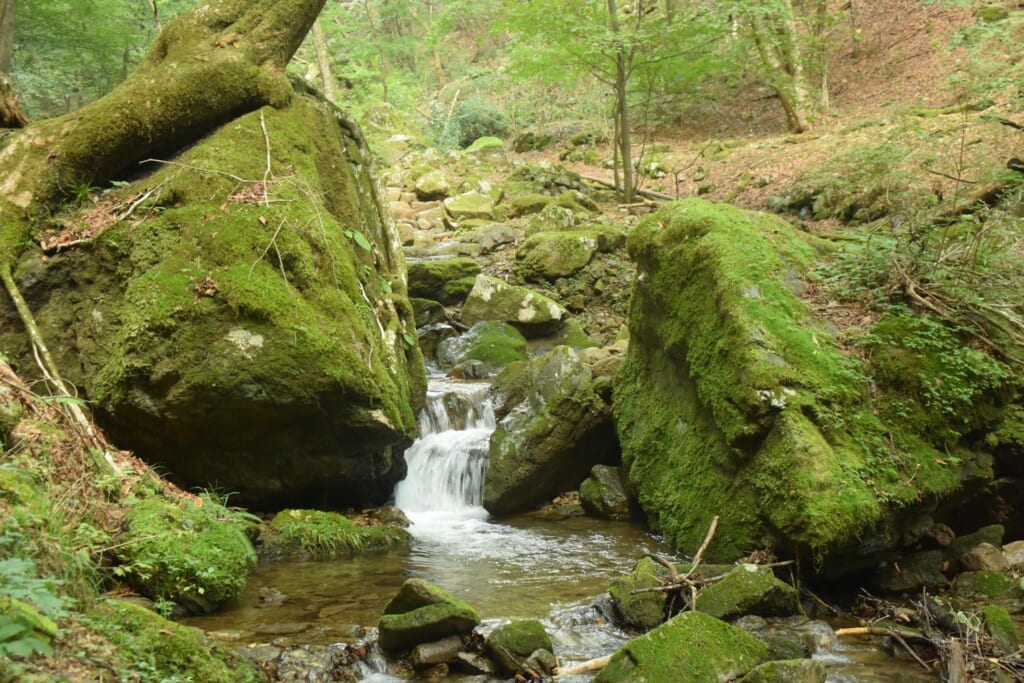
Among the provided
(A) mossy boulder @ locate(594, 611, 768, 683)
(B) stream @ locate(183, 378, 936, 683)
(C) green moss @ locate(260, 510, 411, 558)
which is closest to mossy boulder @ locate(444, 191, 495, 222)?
(B) stream @ locate(183, 378, 936, 683)

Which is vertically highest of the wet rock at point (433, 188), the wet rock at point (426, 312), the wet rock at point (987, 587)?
the wet rock at point (433, 188)

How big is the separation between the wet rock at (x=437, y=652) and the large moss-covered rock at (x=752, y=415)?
262 centimetres

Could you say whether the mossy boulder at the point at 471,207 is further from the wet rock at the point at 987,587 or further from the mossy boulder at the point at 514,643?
the mossy boulder at the point at 514,643

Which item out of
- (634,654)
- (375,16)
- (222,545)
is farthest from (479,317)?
(375,16)

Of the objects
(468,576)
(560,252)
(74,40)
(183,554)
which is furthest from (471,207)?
(183,554)

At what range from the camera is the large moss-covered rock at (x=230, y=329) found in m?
6.18

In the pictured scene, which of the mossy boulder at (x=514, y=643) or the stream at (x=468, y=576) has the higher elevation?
the mossy boulder at (x=514, y=643)

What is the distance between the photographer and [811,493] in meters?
5.55

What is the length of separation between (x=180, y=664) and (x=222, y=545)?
2.17 metres

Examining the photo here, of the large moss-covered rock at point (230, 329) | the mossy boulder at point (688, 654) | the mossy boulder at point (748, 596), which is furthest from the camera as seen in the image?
Result: the large moss-covered rock at point (230, 329)

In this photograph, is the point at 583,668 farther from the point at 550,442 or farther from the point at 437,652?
the point at 550,442

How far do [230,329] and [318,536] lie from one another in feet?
6.66

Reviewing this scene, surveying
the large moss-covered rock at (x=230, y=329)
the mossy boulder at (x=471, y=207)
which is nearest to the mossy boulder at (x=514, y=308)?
the large moss-covered rock at (x=230, y=329)

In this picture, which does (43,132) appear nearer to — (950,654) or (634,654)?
(634,654)
